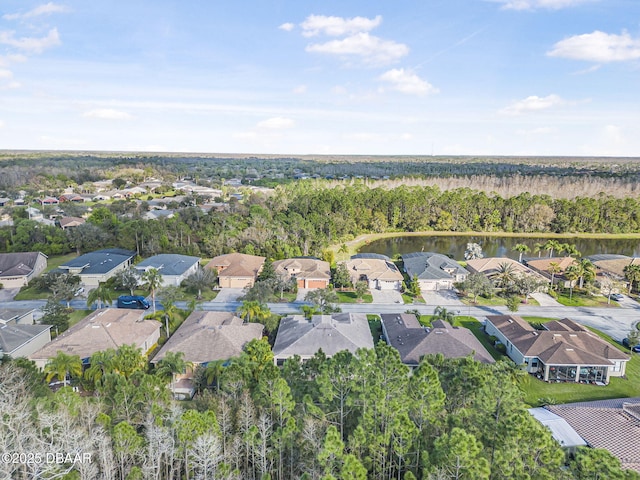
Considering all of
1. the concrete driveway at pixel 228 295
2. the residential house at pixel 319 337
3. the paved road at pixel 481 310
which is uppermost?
the residential house at pixel 319 337

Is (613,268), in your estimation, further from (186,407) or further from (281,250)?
(186,407)

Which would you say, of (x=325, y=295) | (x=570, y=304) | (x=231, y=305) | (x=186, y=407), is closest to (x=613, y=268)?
(x=570, y=304)

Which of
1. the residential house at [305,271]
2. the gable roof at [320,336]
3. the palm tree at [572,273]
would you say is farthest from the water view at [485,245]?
the gable roof at [320,336]

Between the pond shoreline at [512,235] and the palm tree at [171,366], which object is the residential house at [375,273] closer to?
the palm tree at [171,366]

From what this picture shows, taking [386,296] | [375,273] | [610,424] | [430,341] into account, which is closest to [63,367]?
[430,341]

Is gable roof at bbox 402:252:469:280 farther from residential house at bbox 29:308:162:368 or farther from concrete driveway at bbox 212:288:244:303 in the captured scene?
residential house at bbox 29:308:162:368

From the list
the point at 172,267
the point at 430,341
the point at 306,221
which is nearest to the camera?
the point at 430,341

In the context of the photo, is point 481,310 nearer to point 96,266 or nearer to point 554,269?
point 554,269
